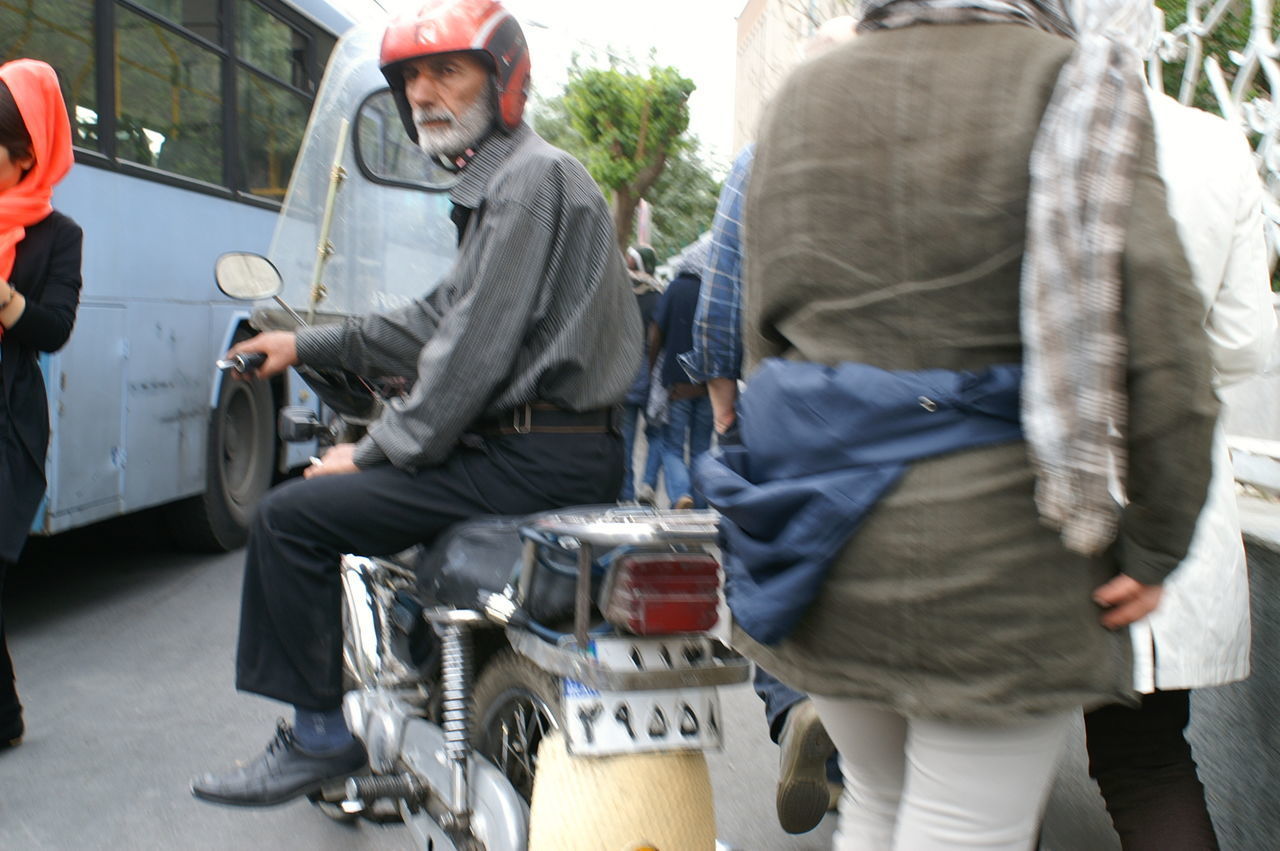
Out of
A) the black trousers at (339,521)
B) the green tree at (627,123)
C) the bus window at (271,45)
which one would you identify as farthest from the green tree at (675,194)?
the black trousers at (339,521)

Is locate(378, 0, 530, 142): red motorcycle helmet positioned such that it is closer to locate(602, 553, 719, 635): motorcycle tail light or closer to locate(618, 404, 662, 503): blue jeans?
locate(602, 553, 719, 635): motorcycle tail light

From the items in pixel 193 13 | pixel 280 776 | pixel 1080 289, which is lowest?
pixel 280 776

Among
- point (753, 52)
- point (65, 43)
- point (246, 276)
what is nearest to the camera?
point (246, 276)

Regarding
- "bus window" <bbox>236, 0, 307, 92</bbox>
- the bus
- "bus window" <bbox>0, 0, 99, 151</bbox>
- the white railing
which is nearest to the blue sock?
the bus

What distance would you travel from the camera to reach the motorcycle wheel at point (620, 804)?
2156 mm

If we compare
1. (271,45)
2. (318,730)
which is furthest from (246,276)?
(271,45)

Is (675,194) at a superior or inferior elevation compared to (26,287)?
superior

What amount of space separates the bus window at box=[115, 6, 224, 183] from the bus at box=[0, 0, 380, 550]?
11 millimetres

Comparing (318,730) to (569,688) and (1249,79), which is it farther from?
(1249,79)

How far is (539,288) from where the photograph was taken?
261 centimetres

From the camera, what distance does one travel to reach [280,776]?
2828 mm

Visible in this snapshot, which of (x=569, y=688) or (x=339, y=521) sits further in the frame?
(x=339, y=521)

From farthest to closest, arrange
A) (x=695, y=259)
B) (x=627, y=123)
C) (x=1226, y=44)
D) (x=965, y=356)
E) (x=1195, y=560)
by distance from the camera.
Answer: (x=627, y=123) < (x=695, y=259) < (x=1226, y=44) < (x=1195, y=560) < (x=965, y=356)

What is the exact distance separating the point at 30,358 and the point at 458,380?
205 cm
